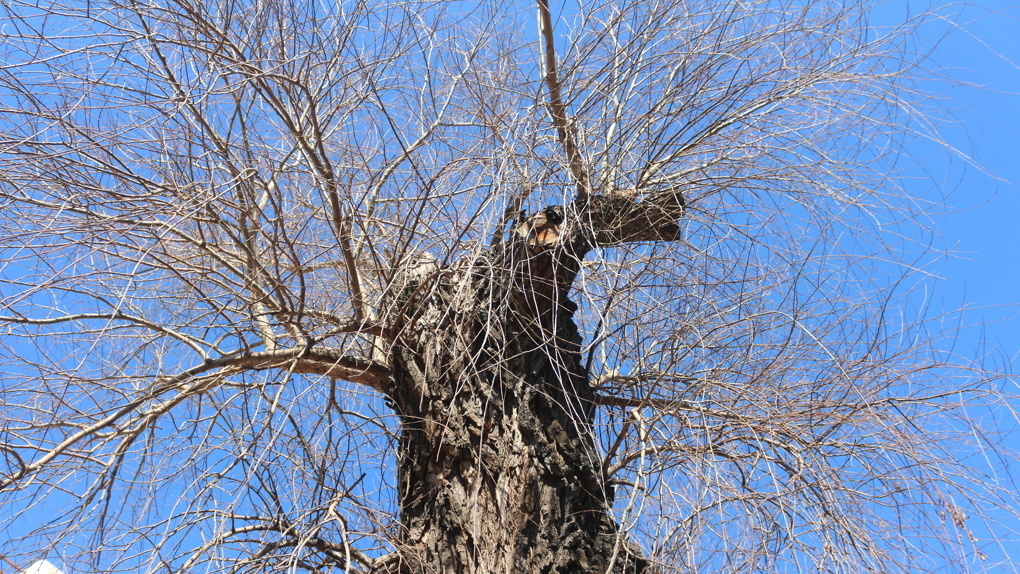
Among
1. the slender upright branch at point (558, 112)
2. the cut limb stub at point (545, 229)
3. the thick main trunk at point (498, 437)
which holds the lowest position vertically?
the thick main trunk at point (498, 437)

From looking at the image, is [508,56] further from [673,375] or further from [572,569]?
[572,569]

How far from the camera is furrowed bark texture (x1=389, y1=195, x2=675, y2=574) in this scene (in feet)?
9.59

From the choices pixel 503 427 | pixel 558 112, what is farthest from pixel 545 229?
pixel 503 427

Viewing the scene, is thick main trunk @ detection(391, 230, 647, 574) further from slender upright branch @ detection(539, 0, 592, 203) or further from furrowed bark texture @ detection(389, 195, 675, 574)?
slender upright branch @ detection(539, 0, 592, 203)

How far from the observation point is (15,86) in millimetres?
2736

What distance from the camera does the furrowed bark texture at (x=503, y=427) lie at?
292 cm

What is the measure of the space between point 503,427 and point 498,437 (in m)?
0.04

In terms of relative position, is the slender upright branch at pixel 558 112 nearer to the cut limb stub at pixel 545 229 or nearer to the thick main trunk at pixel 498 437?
the cut limb stub at pixel 545 229

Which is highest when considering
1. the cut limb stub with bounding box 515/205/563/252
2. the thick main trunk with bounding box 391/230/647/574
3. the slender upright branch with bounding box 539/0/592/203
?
the slender upright branch with bounding box 539/0/592/203

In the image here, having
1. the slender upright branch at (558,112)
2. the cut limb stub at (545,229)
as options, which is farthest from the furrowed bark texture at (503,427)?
the slender upright branch at (558,112)

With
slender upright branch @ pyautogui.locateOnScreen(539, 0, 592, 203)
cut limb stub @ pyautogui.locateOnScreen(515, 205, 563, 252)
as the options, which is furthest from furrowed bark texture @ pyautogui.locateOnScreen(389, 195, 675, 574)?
slender upright branch @ pyautogui.locateOnScreen(539, 0, 592, 203)

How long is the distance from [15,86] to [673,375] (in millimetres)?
2426

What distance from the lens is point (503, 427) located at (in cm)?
311

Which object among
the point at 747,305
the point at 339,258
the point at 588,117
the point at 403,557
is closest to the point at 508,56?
the point at 588,117
